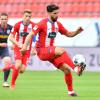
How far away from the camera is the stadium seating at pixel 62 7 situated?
73.2ft

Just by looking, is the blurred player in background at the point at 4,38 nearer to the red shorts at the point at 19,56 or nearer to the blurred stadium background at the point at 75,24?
the red shorts at the point at 19,56

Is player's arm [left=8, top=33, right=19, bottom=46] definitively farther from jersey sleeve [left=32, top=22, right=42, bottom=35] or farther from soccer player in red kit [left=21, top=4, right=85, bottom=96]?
jersey sleeve [left=32, top=22, right=42, bottom=35]

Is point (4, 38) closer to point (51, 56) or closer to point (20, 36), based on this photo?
point (20, 36)

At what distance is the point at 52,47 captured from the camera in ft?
38.4

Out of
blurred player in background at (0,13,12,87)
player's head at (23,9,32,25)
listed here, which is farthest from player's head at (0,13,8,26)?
player's head at (23,9,32,25)

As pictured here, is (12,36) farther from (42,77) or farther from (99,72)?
(99,72)

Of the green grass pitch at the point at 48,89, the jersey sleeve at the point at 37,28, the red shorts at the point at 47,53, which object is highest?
the jersey sleeve at the point at 37,28

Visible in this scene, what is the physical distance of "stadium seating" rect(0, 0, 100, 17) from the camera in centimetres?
2231

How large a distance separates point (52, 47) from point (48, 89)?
1874mm

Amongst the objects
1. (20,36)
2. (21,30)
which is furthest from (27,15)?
(20,36)

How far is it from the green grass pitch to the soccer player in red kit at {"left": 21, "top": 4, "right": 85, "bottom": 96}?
1.54 feet

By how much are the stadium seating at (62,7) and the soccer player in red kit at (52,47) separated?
34.0 feet

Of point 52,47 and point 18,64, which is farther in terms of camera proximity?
point 18,64

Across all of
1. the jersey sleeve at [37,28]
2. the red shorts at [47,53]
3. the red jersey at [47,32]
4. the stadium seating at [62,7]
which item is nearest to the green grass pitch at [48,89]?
the red shorts at [47,53]
